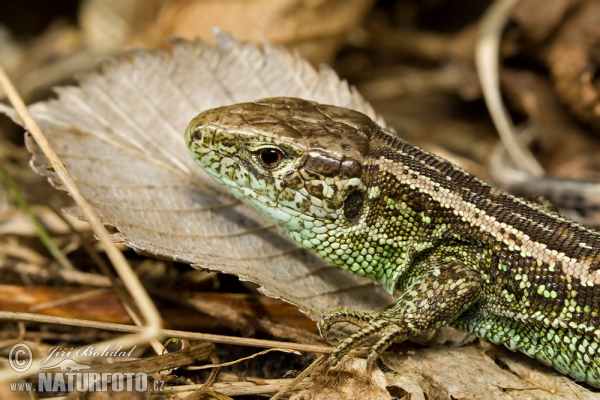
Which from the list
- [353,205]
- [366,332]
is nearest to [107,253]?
[366,332]

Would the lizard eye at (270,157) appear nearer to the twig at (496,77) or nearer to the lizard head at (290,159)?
the lizard head at (290,159)

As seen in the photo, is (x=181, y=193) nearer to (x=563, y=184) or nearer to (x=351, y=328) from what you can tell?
(x=351, y=328)

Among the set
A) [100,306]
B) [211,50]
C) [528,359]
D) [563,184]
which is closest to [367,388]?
[528,359]

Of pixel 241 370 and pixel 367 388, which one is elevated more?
pixel 241 370

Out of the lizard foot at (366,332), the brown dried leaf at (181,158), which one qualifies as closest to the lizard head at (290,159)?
the brown dried leaf at (181,158)

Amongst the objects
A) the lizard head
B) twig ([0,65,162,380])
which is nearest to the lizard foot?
the lizard head

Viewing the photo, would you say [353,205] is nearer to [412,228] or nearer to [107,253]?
[412,228]

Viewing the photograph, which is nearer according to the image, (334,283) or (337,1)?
(334,283)
